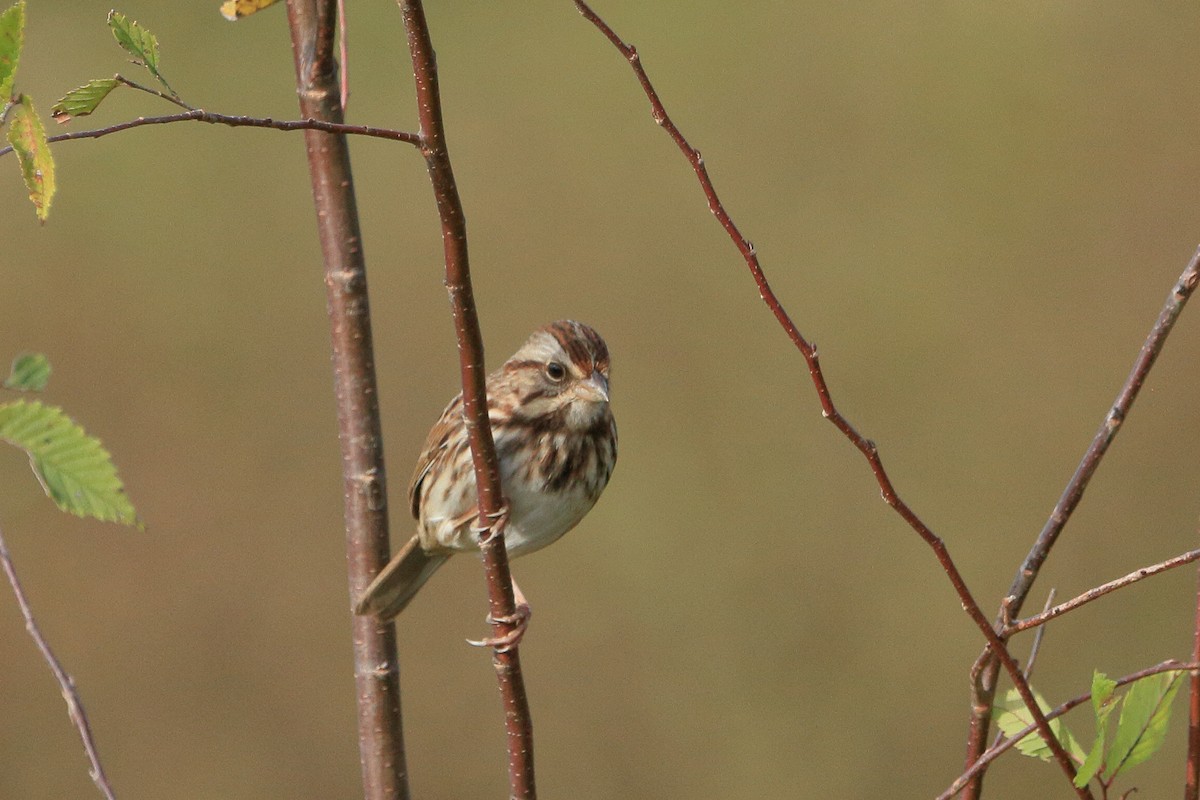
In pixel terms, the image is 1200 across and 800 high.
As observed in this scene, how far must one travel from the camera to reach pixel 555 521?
321cm

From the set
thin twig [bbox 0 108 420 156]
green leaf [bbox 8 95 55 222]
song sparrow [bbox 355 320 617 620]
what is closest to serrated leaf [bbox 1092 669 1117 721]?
thin twig [bbox 0 108 420 156]

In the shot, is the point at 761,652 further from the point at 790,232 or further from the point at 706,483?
the point at 790,232

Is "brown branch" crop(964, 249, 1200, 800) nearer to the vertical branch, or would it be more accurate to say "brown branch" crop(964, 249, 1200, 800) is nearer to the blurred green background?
the vertical branch

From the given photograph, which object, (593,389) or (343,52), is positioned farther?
(593,389)

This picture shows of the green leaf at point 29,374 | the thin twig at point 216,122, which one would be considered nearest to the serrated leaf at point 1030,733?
the thin twig at point 216,122

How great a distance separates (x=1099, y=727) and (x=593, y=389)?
1676 millimetres

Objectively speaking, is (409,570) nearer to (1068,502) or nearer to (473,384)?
(473,384)

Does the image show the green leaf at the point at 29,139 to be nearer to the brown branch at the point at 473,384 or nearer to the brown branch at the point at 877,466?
the brown branch at the point at 473,384

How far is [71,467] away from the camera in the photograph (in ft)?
4.91

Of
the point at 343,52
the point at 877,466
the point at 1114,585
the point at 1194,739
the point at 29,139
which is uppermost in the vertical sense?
the point at 343,52

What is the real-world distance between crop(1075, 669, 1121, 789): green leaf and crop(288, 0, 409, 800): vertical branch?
3.50 ft

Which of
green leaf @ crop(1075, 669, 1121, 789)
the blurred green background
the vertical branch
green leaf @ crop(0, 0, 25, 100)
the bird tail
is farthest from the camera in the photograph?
the blurred green background

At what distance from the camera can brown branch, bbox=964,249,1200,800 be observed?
1.76 m

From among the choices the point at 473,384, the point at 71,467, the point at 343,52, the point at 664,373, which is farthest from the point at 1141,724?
the point at 664,373
